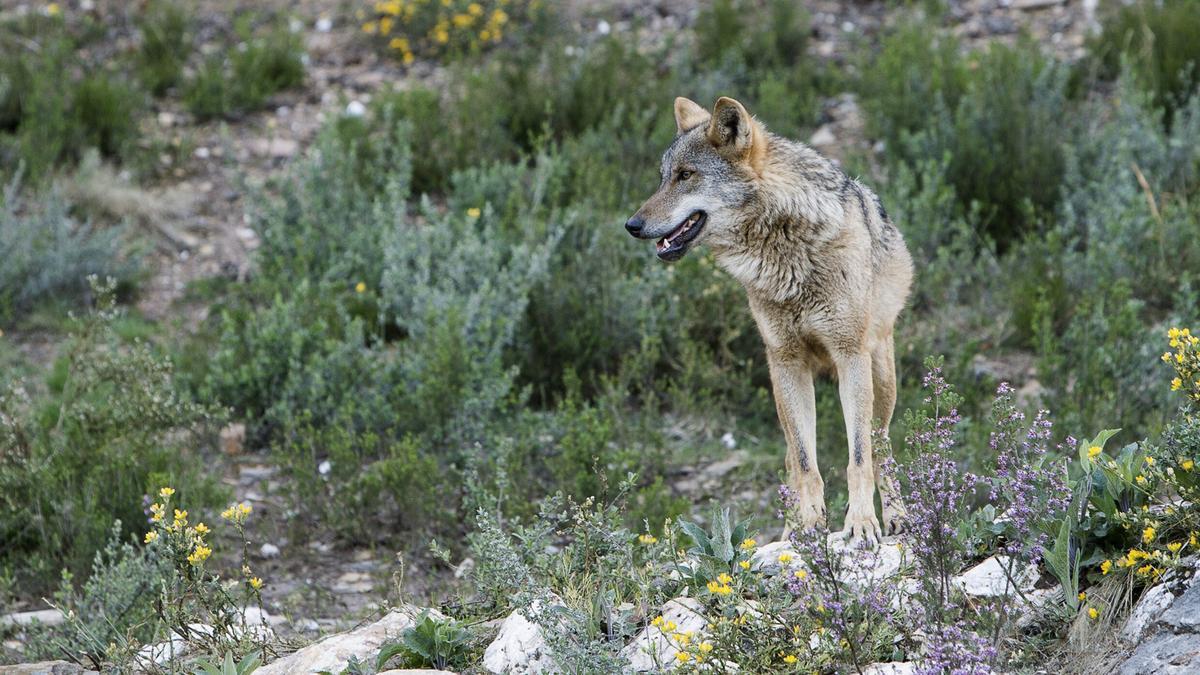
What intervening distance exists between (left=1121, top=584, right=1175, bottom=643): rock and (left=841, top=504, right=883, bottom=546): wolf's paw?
129cm

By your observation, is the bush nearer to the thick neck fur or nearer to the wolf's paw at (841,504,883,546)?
the thick neck fur

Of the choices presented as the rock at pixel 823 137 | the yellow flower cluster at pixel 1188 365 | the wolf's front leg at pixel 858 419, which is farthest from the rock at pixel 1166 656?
the rock at pixel 823 137

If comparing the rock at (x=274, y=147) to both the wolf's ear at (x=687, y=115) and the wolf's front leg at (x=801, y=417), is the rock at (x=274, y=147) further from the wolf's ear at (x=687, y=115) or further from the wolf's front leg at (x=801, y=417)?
the wolf's front leg at (x=801, y=417)

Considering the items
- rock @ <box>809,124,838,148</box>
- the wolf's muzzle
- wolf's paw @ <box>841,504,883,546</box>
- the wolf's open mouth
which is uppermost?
the wolf's muzzle

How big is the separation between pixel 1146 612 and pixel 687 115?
3127mm

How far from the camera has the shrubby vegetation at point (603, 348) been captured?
4.31m

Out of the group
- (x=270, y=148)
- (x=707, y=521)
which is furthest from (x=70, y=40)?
(x=707, y=521)

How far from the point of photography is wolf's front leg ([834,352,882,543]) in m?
5.43

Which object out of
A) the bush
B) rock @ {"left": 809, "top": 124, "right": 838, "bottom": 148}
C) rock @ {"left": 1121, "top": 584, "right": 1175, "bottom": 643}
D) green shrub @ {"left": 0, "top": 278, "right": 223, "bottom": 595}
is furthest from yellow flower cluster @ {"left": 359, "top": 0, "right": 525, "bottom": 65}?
rock @ {"left": 1121, "top": 584, "right": 1175, "bottom": 643}

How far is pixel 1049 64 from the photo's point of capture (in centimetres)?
988

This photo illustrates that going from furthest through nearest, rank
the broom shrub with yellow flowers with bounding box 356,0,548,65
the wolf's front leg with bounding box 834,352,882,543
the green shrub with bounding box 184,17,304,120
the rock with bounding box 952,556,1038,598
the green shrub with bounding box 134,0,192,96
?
the broom shrub with yellow flowers with bounding box 356,0,548,65 < the green shrub with bounding box 134,0,192,96 < the green shrub with bounding box 184,17,304,120 < the wolf's front leg with bounding box 834,352,882,543 < the rock with bounding box 952,556,1038,598

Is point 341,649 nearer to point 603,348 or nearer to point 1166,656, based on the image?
point 1166,656

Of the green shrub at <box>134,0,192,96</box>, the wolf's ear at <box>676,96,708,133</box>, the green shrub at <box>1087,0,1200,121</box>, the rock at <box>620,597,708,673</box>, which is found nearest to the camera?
the rock at <box>620,597,708,673</box>

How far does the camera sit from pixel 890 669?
4.07m
